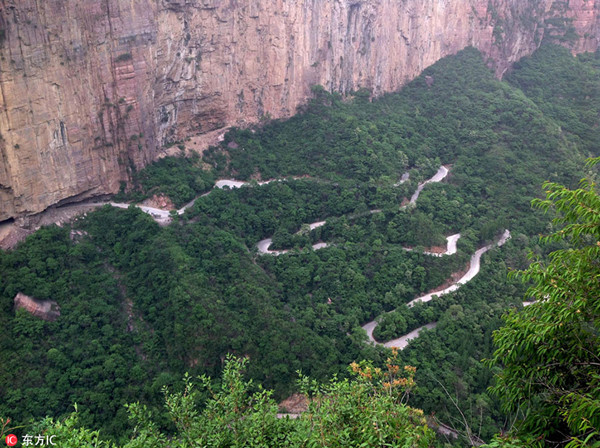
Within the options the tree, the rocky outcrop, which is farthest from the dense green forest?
the tree

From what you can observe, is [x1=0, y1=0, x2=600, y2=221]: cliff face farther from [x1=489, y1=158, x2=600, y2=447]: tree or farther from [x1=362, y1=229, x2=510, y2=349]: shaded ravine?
[x1=489, y1=158, x2=600, y2=447]: tree

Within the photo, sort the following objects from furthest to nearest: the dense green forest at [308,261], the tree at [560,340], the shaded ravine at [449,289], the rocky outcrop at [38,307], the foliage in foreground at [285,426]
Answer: the shaded ravine at [449,289], the rocky outcrop at [38,307], the dense green forest at [308,261], the foliage in foreground at [285,426], the tree at [560,340]

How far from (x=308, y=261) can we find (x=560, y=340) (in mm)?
26345

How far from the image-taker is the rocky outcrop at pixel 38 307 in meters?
25.3

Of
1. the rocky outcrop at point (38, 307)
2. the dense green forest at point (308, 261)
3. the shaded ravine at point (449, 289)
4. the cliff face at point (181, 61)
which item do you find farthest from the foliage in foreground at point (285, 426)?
the cliff face at point (181, 61)

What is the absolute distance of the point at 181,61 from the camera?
3581 centimetres

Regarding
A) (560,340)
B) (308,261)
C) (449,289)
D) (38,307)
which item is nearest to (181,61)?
(308,261)

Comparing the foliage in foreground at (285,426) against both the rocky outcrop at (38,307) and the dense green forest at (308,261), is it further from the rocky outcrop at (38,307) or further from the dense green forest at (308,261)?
the rocky outcrop at (38,307)

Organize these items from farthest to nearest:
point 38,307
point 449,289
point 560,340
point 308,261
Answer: point 308,261 → point 449,289 → point 38,307 → point 560,340

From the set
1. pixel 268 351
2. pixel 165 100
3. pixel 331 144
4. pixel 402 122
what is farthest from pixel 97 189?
pixel 402 122

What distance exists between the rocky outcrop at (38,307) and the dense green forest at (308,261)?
35 cm

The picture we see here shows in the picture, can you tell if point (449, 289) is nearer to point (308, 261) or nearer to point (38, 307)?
point (308, 261)

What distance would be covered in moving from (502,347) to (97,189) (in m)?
29.8

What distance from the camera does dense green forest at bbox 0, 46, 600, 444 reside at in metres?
24.4
